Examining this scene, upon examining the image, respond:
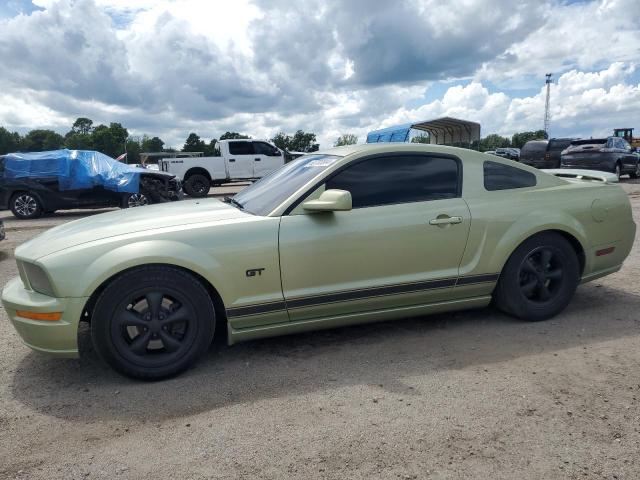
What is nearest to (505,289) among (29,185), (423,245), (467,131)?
(423,245)

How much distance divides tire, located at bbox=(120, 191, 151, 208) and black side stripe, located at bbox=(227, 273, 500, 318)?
10255mm

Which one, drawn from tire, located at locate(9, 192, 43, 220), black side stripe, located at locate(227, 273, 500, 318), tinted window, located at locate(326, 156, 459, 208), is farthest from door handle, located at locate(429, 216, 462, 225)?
tire, located at locate(9, 192, 43, 220)

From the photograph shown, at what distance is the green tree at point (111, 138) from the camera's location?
104 m

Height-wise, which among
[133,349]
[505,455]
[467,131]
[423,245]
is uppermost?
[467,131]

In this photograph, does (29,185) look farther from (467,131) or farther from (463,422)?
(467,131)

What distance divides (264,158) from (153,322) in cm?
1664

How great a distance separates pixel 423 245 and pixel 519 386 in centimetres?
114

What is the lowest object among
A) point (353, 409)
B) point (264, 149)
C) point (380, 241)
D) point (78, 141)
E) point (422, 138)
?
point (353, 409)

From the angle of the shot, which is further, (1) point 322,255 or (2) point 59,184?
(2) point 59,184

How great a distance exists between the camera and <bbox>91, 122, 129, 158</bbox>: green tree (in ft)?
343

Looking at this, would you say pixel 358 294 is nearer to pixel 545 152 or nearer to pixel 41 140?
pixel 545 152

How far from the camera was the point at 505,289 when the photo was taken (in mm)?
3969

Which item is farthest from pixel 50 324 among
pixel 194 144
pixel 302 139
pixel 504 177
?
pixel 194 144

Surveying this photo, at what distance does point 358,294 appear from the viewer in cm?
351
